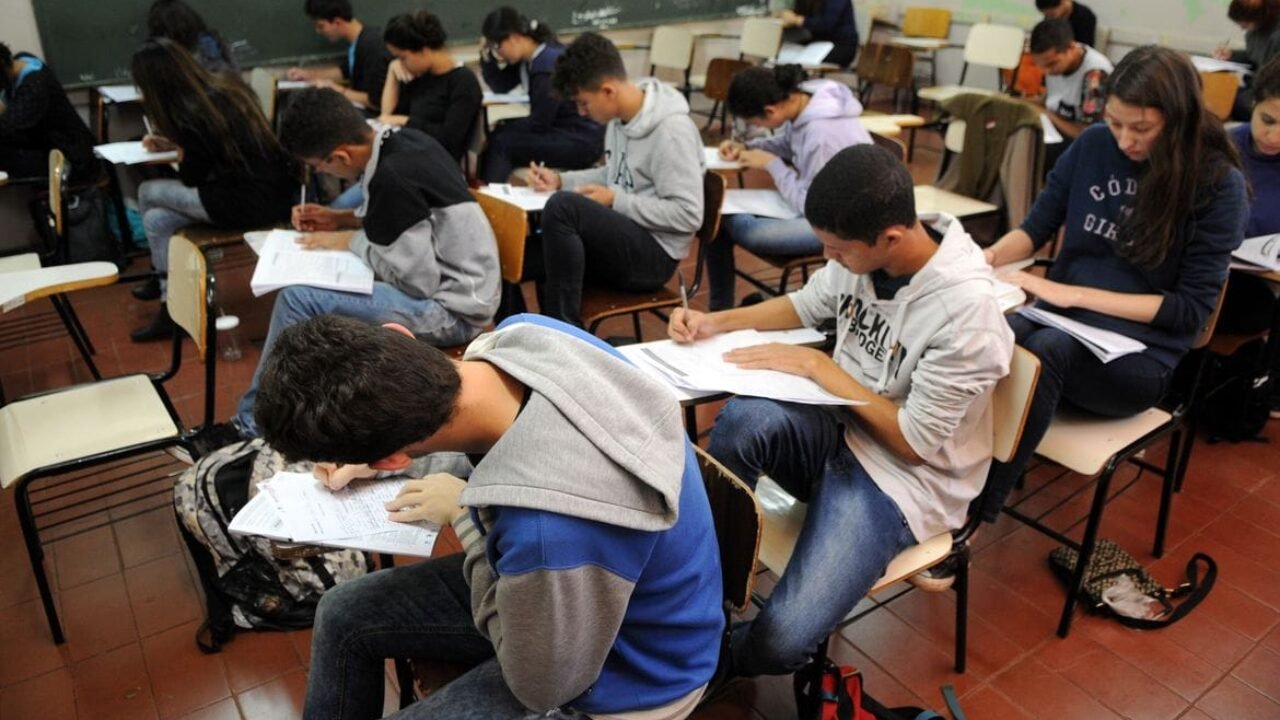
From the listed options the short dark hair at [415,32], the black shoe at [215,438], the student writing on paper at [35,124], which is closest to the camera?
the black shoe at [215,438]

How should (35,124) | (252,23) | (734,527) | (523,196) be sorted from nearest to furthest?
(734,527) → (523,196) → (35,124) → (252,23)

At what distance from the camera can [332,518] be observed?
139 centimetres

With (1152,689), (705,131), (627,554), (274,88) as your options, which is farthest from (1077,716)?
(705,131)

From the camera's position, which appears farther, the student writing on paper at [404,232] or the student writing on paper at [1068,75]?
the student writing on paper at [1068,75]

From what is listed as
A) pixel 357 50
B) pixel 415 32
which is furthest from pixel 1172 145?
pixel 357 50

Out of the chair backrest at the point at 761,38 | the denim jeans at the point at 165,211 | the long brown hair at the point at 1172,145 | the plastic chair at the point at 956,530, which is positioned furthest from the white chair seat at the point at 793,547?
the chair backrest at the point at 761,38

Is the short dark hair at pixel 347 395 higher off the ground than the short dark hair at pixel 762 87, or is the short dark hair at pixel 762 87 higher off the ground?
the short dark hair at pixel 762 87

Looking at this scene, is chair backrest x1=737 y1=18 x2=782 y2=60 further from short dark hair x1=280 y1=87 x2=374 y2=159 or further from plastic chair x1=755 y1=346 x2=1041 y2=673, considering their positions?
plastic chair x1=755 y1=346 x2=1041 y2=673

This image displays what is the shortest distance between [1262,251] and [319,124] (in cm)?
254

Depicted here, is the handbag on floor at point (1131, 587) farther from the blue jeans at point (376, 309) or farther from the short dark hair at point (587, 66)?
the short dark hair at point (587, 66)

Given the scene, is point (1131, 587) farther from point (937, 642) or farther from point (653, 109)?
point (653, 109)

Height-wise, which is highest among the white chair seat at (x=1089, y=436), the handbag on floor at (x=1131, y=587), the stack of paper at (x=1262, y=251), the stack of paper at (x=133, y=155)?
the stack of paper at (x=1262, y=251)

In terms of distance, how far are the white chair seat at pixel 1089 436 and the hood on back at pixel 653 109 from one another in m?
1.48

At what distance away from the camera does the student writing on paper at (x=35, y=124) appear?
150 inches
